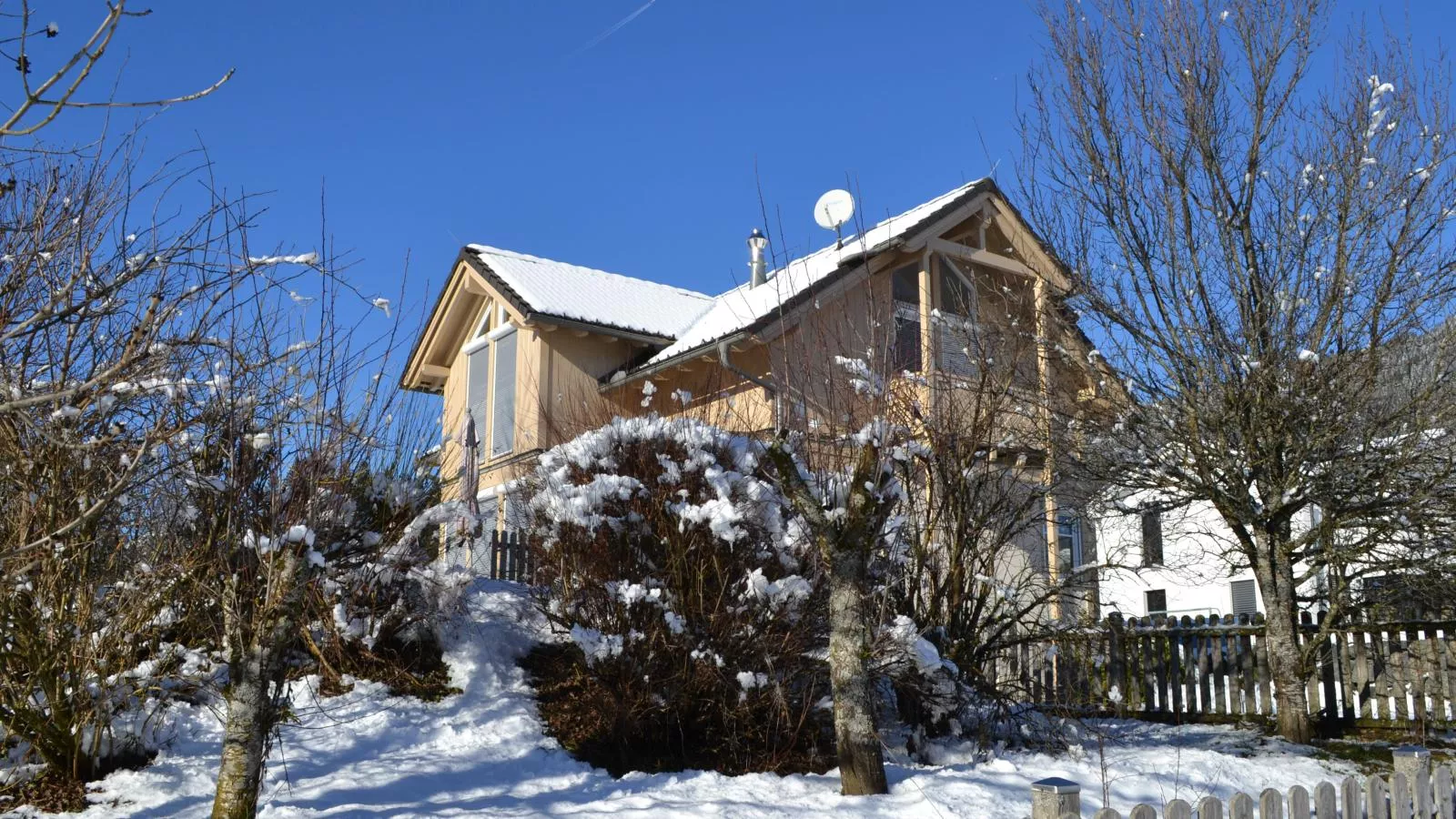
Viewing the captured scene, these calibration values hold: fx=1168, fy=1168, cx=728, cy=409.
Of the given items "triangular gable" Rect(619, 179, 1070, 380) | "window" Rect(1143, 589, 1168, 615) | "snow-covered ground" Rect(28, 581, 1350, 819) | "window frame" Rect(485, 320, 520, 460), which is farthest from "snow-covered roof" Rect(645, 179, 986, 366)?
"window" Rect(1143, 589, 1168, 615)

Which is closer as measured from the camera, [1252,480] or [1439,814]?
[1439,814]

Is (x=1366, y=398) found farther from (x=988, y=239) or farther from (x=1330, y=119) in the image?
(x=988, y=239)

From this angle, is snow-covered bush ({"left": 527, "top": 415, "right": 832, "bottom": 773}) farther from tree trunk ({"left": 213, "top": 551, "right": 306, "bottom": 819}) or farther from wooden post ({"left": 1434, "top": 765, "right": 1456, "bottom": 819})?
wooden post ({"left": 1434, "top": 765, "right": 1456, "bottom": 819})

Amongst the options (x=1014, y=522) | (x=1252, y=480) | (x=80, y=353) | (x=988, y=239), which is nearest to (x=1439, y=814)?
(x=1014, y=522)

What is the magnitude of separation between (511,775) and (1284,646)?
6.94 m

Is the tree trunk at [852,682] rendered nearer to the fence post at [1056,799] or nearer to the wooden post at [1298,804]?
the fence post at [1056,799]

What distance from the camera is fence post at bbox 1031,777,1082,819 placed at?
465 centimetres

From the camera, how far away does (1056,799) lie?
15.3 feet

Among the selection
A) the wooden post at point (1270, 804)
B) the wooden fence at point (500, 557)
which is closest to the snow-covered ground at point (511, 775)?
the wooden post at point (1270, 804)

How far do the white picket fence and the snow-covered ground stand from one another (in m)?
1.90

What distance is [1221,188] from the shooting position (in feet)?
34.5

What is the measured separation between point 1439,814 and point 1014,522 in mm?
4133

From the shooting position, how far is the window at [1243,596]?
26.2m

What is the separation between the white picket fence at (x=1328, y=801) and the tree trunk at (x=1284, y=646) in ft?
14.3
